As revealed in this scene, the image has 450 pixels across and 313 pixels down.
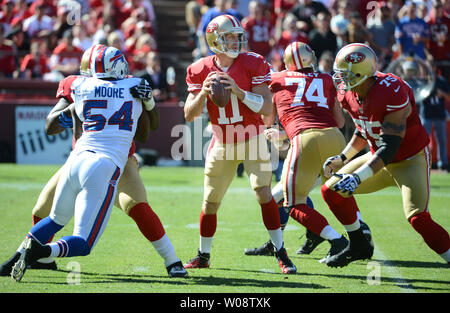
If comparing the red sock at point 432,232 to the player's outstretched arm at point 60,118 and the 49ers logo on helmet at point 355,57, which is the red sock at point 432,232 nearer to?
the 49ers logo on helmet at point 355,57

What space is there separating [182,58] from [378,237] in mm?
9089

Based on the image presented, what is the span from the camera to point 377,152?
14.2ft

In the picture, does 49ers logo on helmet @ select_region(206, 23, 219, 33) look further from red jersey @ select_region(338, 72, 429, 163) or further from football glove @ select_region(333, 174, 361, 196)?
football glove @ select_region(333, 174, 361, 196)

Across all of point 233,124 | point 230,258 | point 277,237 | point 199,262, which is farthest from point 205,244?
point 233,124

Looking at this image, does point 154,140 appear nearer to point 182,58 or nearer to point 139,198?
point 182,58

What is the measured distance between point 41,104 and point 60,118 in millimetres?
7481

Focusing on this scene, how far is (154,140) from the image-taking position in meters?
11.9

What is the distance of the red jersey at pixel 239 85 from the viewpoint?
15.8 ft

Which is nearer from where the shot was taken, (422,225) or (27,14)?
(422,225)

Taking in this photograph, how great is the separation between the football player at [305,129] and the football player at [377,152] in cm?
22

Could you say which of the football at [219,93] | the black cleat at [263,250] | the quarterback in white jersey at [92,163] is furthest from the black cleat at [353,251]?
the quarterback in white jersey at [92,163]

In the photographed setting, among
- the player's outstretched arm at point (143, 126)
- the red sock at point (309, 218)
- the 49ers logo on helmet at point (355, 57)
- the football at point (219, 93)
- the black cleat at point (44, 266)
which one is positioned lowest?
the black cleat at point (44, 266)

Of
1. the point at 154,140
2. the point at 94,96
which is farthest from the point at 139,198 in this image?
the point at 154,140

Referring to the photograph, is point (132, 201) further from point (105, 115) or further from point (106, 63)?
point (106, 63)
